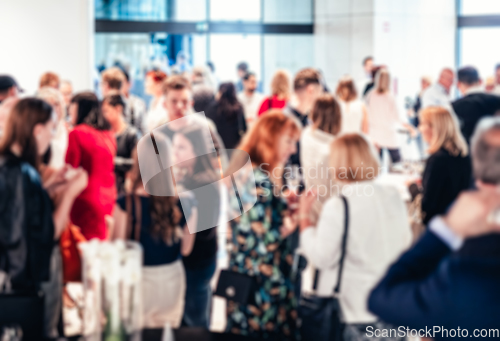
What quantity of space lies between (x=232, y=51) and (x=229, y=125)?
635 centimetres

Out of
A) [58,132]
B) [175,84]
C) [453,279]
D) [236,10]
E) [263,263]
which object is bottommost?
[263,263]

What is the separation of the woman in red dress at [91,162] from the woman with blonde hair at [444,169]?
2.11m

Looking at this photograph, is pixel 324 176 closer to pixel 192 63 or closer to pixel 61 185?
pixel 61 185

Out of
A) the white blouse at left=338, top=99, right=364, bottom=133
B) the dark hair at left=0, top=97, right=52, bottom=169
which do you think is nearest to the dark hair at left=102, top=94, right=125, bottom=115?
the dark hair at left=0, top=97, right=52, bottom=169

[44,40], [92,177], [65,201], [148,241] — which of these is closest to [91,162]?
[92,177]

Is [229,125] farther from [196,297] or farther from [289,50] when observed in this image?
[289,50]

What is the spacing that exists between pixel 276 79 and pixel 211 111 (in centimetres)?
79

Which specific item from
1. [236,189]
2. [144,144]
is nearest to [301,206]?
[236,189]

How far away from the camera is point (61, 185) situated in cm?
307

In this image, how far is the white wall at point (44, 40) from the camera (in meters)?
7.00

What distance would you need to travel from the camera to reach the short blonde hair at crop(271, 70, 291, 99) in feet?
21.0

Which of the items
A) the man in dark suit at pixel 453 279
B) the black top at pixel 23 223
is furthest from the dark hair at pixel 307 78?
the man in dark suit at pixel 453 279

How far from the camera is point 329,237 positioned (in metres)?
2.62

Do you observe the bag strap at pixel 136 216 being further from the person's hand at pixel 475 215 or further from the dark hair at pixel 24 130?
the person's hand at pixel 475 215
